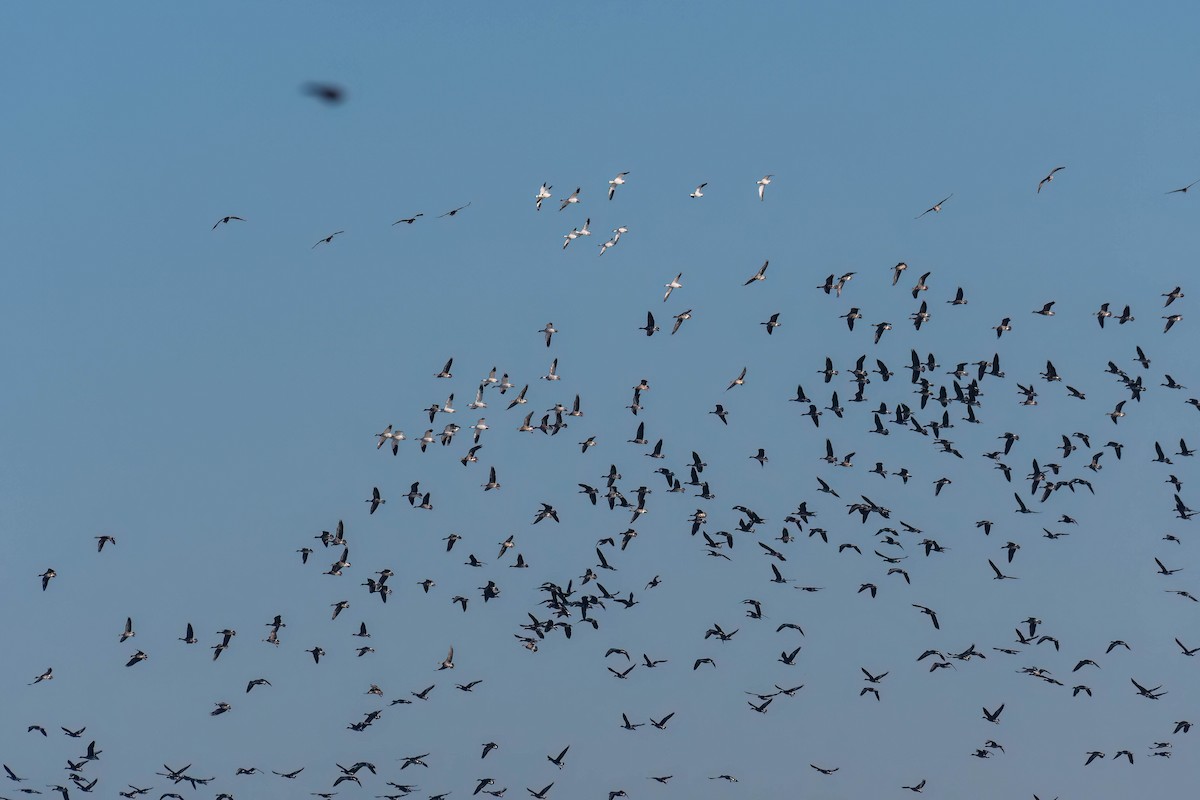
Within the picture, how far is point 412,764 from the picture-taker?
118m

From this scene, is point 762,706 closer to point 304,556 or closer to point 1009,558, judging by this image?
point 1009,558

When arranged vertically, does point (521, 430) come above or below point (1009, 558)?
above

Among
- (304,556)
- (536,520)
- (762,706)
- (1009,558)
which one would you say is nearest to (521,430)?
(536,520)

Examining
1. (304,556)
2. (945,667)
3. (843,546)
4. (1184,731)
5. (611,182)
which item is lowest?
(1184,731)

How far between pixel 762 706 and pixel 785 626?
5301 millimetres

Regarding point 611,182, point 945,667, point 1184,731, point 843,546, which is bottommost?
point 1184,731

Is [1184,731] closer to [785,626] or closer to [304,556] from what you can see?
[785,626]

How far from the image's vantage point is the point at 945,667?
118375 mm

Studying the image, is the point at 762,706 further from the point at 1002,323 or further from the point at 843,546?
the point at 1002,323

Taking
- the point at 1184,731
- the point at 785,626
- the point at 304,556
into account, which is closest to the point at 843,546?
the point at 785,626

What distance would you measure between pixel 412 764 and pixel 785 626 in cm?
2402

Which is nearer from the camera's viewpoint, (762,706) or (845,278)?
(845,278)

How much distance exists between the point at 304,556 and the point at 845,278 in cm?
3545

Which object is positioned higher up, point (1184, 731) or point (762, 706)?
point (762, 706)
